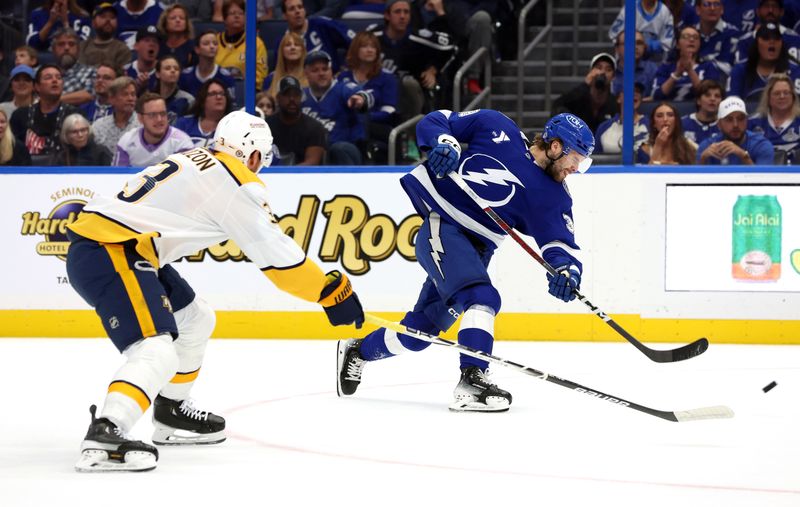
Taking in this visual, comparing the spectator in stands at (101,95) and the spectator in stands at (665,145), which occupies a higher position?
the spectator in stands at (101,95)

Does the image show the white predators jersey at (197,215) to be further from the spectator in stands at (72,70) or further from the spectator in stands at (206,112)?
the spectator in stands at (72,70)

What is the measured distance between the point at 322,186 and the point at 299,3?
160 cm

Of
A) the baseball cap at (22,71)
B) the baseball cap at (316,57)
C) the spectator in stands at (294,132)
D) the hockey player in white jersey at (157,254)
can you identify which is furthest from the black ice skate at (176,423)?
the baseball cap at (22,71)

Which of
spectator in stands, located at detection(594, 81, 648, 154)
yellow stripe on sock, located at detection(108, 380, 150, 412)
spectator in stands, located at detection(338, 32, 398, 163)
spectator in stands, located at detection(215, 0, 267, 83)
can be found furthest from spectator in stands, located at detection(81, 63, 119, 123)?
yellow stripe on sock, located at detection(108, 380, 150, 412)

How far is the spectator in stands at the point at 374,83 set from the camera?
25.1 ft

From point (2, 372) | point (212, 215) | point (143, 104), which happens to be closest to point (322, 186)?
point (143, 104)

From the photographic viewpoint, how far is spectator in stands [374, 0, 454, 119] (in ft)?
26.2

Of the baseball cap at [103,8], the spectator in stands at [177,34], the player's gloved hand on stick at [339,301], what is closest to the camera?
the player's gloved hand on stick at [339,301]

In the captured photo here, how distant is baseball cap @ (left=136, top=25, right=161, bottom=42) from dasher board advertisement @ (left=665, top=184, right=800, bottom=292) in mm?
3535

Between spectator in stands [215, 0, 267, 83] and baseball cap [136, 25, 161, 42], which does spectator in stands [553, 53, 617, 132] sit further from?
baseball cap [136, 25, 161, 42]

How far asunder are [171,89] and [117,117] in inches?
15.5

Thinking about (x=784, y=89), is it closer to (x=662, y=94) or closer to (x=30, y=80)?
(x=662, y=94)

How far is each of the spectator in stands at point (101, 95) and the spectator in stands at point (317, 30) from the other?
121 cm

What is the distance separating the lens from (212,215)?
11.5 feet
